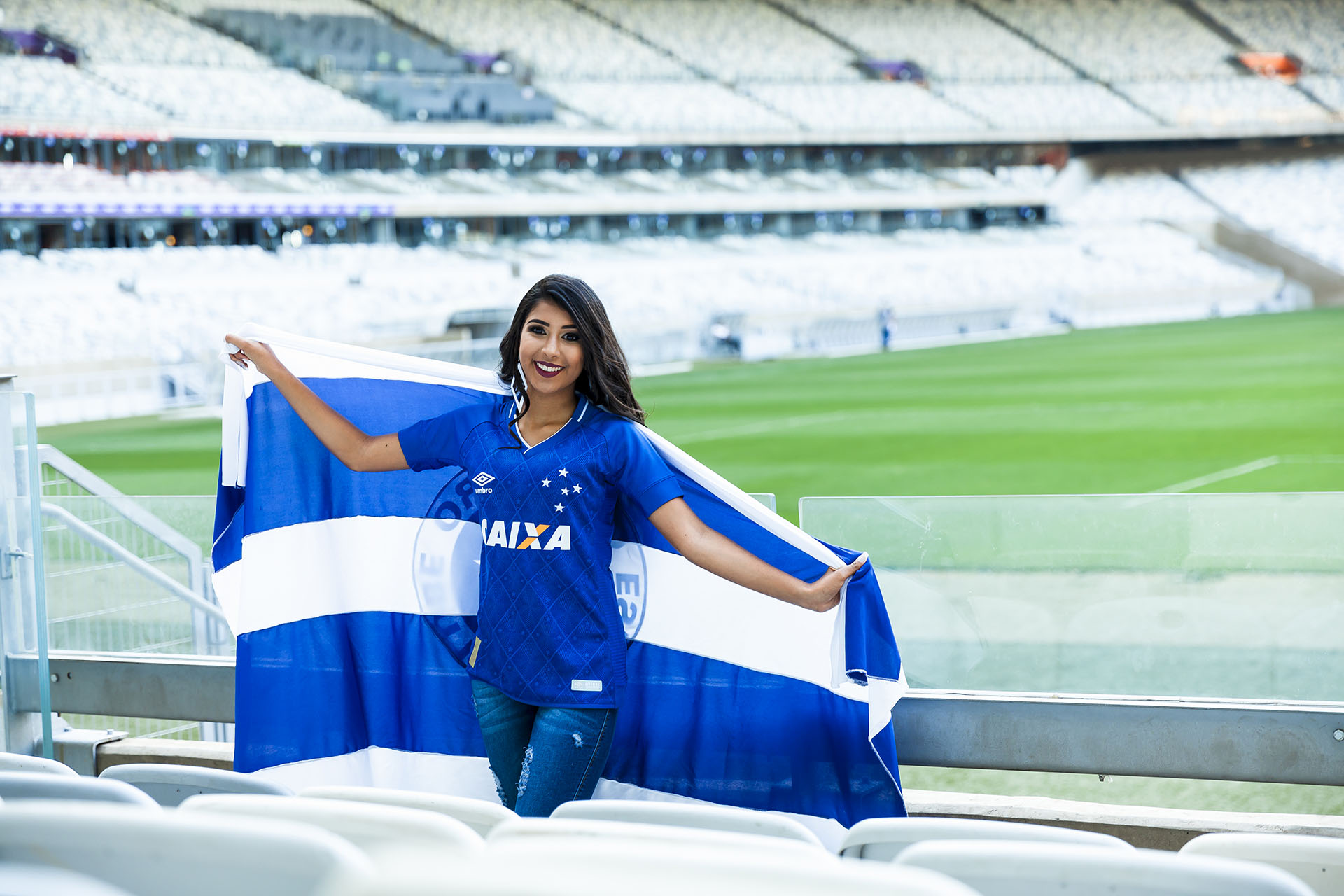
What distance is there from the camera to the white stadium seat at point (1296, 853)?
1.80 meters

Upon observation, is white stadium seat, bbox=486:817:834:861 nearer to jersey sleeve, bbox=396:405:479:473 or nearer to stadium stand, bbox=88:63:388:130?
jersey sleeve, bbox=396:405:479:473

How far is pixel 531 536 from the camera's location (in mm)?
2748

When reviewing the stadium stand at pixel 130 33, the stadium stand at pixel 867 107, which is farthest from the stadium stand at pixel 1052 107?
the stadium stand at pixel 130 33

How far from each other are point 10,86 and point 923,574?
33.1 metres

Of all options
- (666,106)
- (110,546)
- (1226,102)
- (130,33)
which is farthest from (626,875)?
(1226,102)

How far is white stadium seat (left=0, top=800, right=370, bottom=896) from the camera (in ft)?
4.83

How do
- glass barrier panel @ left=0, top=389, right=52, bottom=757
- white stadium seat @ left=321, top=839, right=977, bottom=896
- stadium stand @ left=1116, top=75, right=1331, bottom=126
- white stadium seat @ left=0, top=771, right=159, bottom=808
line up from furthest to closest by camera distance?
1. stadium stand @ left=1116, top=75, right=1331, bottom=126
2. glass barrier panel @ left=0, top=389, right=52, bottom=757
3. white stadium seat @ left=0, top=771, right=159, bottom=808
4. white stadium seat @ left=321, top=839, right=977, bottom=896

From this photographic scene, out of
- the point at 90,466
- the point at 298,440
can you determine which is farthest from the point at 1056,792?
the point at 90,466

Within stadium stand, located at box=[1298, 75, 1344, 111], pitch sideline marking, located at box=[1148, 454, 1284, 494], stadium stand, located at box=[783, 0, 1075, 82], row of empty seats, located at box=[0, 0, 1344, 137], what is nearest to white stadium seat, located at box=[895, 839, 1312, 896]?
pitch sideline marking, located at box=[1148, 454, 1284, 494]

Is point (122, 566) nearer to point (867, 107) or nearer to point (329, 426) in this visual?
point (329, 426)

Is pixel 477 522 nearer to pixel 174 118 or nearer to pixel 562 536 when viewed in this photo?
pixel 562 536

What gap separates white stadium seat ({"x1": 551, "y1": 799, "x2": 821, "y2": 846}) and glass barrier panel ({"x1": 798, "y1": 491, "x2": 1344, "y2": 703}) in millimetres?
1722

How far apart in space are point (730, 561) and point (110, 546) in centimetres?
272

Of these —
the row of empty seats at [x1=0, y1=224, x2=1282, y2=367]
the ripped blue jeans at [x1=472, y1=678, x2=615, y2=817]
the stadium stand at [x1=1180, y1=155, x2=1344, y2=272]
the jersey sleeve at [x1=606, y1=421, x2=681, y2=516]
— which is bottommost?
the ripped blue jeans at [x1=472, y1=678, x2=615, y2=817]
